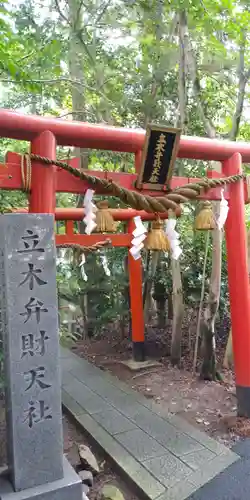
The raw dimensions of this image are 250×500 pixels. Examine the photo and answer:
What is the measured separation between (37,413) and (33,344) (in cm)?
50

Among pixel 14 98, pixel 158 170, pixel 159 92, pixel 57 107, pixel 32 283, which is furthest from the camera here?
pixel 57 107

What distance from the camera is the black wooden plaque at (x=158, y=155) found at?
3756 mm

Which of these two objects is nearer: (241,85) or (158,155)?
(158,155)

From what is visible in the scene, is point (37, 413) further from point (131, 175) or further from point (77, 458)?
point (131, 175)

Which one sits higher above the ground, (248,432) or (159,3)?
(159,3)

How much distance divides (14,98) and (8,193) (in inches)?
222

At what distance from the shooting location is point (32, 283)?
2.74 meters

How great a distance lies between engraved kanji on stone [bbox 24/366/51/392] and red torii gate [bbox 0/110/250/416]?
139 cm

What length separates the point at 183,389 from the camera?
6.04 meters

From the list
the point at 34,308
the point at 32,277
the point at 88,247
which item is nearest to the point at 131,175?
the point at 32,277

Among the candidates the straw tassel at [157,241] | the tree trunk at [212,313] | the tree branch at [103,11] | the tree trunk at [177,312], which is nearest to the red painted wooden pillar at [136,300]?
the tree trunk at [177,312]

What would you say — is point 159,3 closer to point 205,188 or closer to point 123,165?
point 123,165

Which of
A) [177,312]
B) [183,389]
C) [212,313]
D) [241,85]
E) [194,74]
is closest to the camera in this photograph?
[241,85]

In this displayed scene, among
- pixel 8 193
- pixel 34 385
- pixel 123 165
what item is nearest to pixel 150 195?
pixel 8 193
